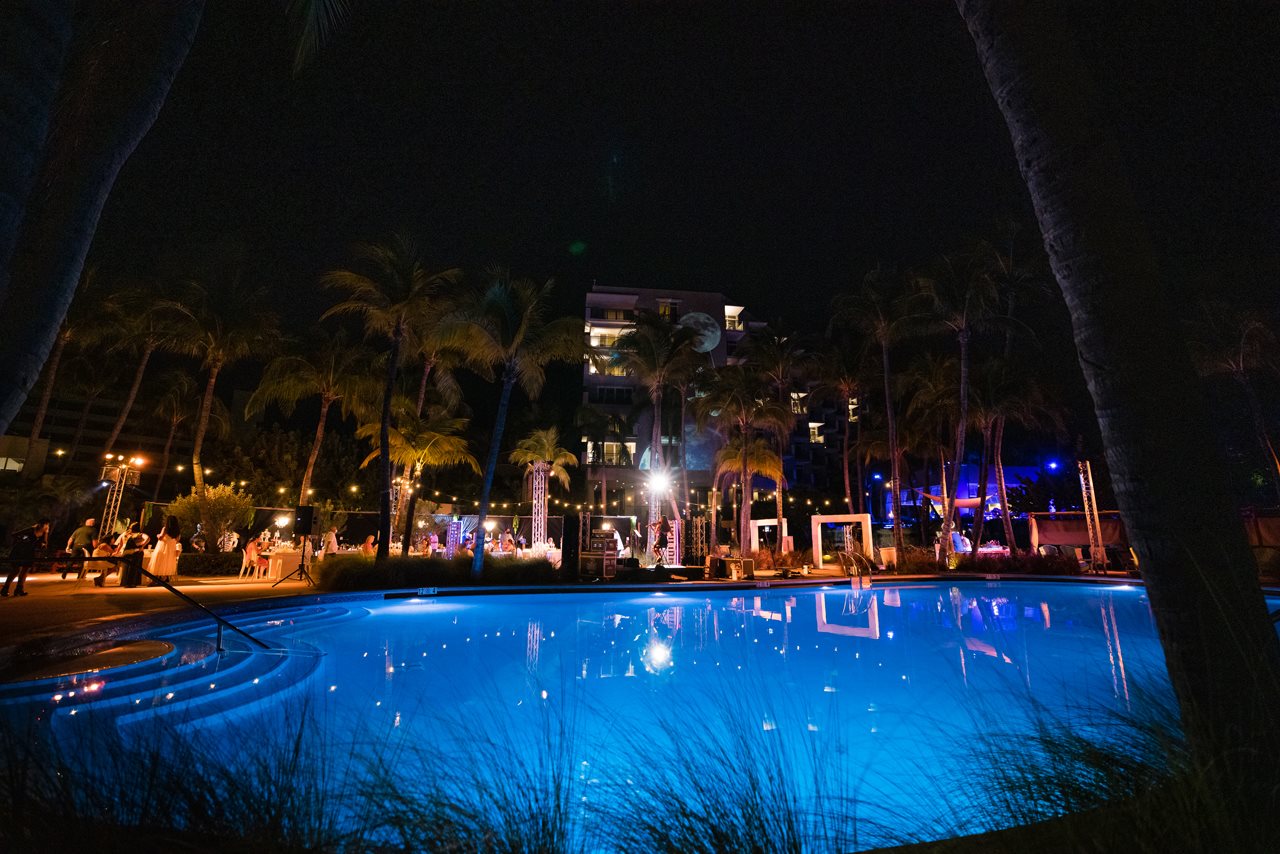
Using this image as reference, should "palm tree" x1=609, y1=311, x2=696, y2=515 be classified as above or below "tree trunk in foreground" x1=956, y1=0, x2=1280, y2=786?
above

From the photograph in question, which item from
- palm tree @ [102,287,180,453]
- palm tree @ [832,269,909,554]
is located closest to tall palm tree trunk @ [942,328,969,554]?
palm tree @ [832,269,909,554]

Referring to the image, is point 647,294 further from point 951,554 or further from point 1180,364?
point 1180,364

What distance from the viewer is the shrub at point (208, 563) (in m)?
19.3

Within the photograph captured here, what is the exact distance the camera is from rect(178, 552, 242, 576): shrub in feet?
63.4

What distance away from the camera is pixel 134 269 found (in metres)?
22.8

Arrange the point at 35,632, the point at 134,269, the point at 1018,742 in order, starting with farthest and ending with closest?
1. the point at 134,269
2. the point at 35,632
3. the point at 1018,742

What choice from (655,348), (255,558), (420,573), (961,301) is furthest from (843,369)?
(255,558)

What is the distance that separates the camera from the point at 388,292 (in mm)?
17172

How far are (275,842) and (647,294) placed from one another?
152 feet

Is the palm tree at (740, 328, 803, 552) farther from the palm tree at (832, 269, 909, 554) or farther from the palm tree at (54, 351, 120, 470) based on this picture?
the palm tree at (54, 351, 120, 470)

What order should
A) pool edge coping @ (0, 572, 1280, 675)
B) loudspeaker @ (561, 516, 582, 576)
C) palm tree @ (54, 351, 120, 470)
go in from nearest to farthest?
pool edge coping @ (0, 572, 1280, 675), loudspeaker @ (561, 516, 582, 576), palm tree @ (54, 351, 120, 470)

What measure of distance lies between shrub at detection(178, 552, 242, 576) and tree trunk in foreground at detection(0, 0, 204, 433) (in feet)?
66.7

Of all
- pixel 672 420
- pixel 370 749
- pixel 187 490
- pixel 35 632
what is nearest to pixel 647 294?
pixel 672 420

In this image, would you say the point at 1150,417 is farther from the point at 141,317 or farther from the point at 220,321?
the point at 141,317
